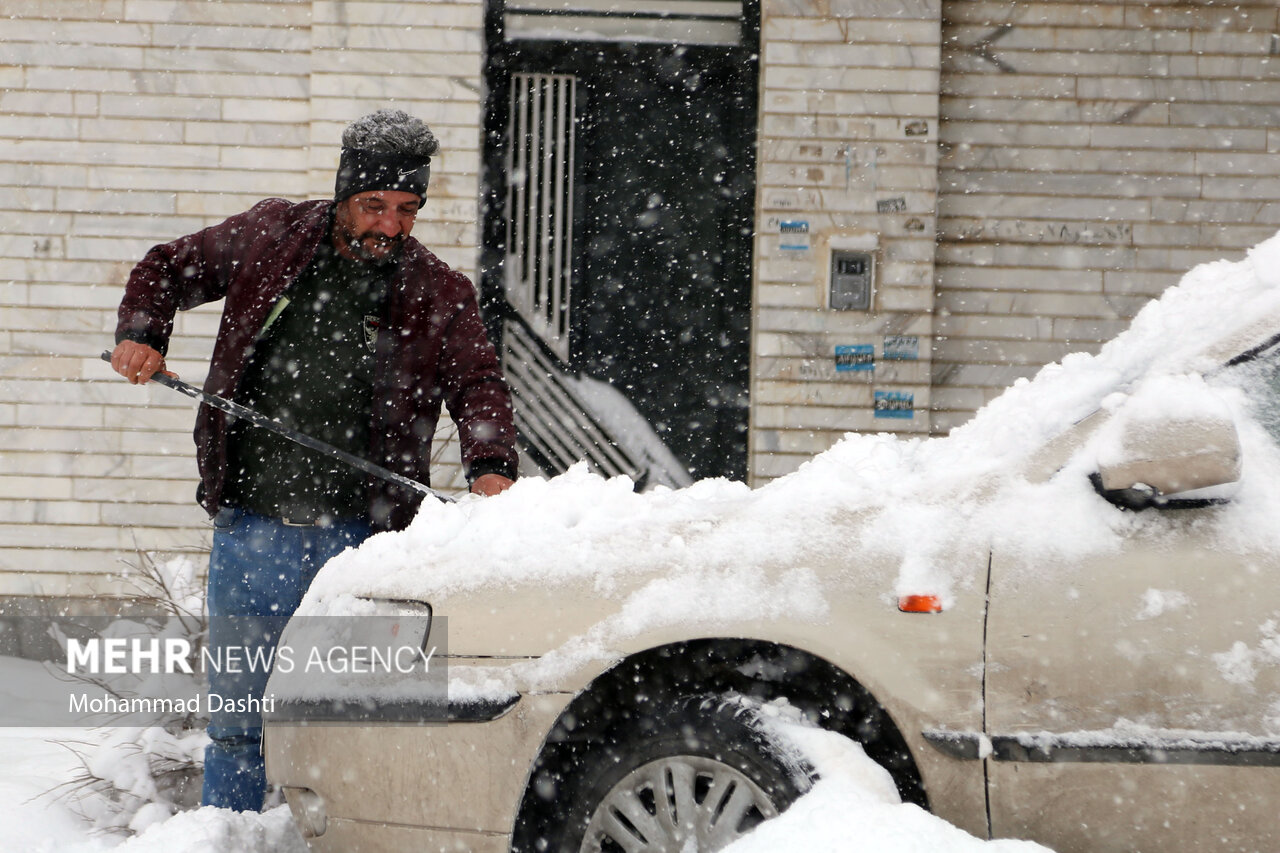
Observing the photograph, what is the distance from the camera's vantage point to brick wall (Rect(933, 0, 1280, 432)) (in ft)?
24.1

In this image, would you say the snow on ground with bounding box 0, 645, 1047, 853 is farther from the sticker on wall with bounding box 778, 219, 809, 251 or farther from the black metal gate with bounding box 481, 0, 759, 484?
the sticker on wall with bounding box 778, 219, 809, 251

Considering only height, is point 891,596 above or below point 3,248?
below

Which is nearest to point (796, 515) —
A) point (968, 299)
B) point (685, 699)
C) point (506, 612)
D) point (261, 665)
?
point (685, 699)

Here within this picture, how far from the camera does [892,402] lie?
7129 millimetres

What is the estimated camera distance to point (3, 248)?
7.17m

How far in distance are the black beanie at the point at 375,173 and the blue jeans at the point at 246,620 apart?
1037 mm

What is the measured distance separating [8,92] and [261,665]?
573cm

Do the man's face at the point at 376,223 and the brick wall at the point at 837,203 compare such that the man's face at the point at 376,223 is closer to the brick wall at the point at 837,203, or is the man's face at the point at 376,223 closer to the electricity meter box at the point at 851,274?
the brick wall at the point at 837,203

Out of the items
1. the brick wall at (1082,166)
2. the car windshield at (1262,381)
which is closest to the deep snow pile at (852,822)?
the car windshield at (1262,381)

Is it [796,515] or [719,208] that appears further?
[719,208]

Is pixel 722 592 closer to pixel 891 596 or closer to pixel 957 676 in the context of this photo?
pixel 891 596

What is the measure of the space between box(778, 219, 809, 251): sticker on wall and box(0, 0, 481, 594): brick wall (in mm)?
→ 2343

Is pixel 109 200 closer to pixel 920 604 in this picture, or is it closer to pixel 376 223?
pixel 376 223

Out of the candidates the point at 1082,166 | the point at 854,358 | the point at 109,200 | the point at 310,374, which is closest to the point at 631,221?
the point at 854,358
